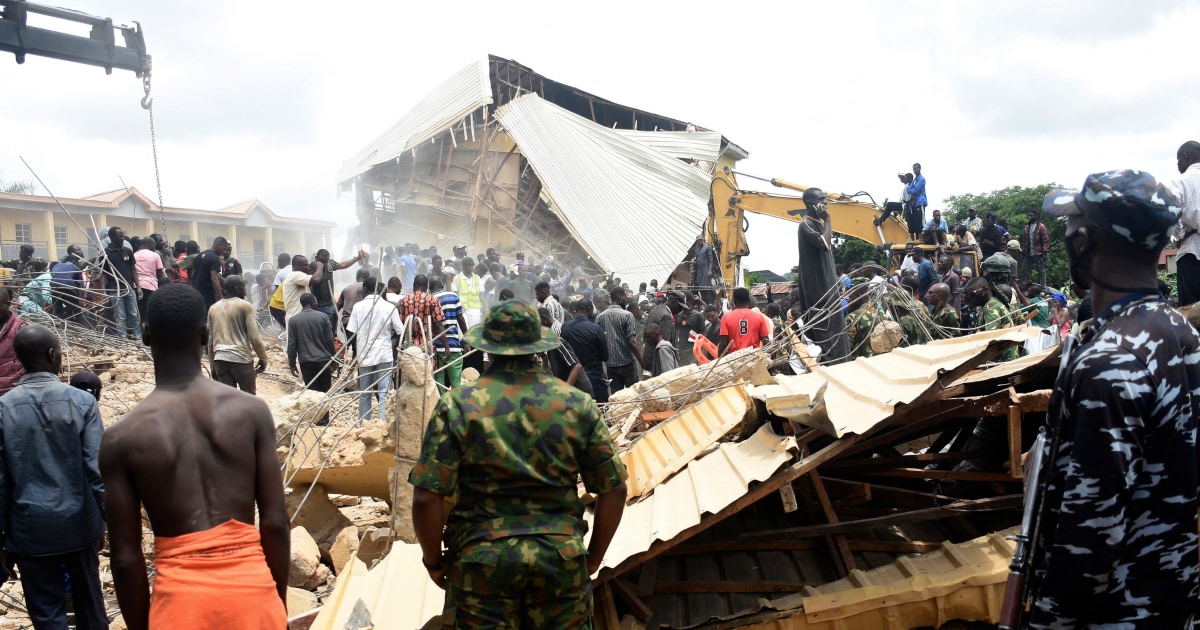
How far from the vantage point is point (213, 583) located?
235cm

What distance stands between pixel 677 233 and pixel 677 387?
14572 mm

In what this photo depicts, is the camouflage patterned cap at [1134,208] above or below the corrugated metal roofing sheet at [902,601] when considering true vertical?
above

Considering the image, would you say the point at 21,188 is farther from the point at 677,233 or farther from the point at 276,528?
the point at 276,528

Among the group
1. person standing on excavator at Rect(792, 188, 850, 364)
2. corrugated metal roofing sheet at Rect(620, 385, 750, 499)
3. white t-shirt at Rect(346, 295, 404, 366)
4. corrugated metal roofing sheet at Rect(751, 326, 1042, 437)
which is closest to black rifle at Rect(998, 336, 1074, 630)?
corrugated metal roofing sheet at Rect(751, 326, 1042, 437)

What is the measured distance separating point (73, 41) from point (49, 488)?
10.4 metres

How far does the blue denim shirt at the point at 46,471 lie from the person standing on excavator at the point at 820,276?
212 inches

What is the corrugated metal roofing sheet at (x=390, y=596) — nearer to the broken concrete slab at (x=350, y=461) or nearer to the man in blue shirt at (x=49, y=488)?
the man in blue shirt at (x=49, y=488)

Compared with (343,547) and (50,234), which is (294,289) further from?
(50,234)

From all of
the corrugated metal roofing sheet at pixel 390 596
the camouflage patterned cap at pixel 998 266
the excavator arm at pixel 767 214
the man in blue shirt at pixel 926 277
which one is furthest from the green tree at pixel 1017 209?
the corrugated metal roofing sheet at pixel 390 596

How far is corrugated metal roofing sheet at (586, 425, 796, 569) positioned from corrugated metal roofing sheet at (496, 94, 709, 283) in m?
16.4

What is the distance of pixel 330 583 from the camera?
553cm

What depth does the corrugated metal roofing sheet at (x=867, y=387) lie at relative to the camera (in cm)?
358

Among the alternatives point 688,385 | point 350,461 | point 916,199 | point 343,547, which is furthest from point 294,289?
point 916,199

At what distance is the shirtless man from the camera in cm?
233
